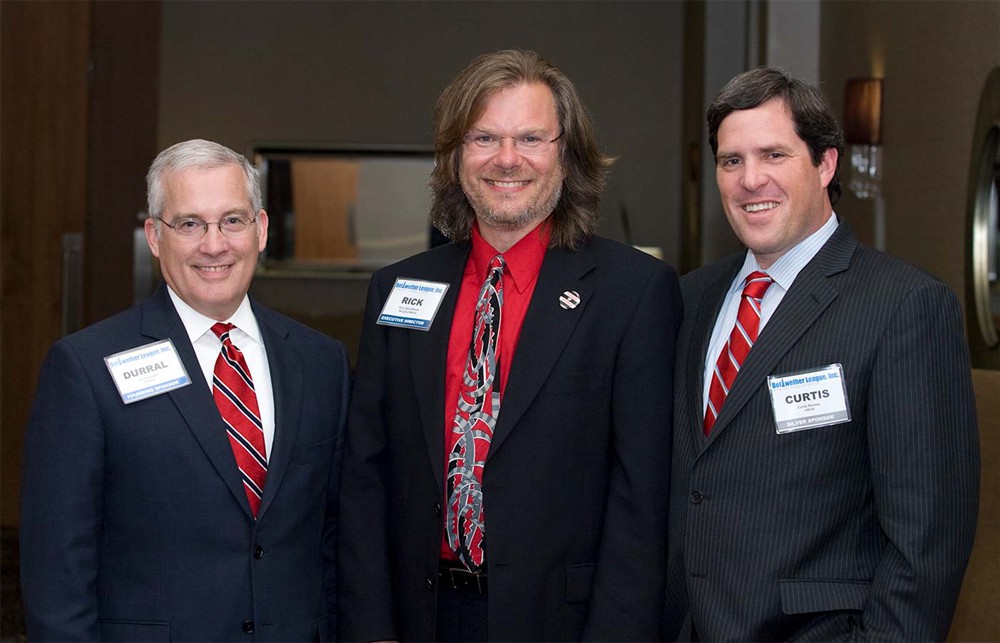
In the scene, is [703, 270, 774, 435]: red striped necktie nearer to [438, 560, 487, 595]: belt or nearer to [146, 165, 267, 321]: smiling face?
[438, 560, 487, 595]: belt

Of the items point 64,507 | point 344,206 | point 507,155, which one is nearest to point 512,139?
point 507,155

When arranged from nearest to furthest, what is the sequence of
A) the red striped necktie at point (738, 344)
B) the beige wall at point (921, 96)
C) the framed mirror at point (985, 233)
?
the red striped necktie at point (738, 344), the framed mirror at point (985, 233), the beige wall at point (921, 96)

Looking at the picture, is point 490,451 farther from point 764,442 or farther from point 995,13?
point 995,13

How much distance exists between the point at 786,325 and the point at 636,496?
45cm

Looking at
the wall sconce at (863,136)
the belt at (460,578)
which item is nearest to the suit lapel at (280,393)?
the belt at (460,578)

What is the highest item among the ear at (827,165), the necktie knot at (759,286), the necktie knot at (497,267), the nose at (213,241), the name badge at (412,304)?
the ear at (827,165)

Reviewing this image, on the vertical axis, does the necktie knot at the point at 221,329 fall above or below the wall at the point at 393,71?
below

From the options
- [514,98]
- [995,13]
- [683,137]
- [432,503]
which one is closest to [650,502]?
[432,503]

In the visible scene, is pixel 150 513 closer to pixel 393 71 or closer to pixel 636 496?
pixel 636 496

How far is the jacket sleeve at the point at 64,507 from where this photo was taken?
2078mm

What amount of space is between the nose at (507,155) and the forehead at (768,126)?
456mm

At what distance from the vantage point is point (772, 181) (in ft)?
7.14

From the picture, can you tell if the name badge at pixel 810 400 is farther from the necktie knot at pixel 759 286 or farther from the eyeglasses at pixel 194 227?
the eyeglasses at pixel 194 227

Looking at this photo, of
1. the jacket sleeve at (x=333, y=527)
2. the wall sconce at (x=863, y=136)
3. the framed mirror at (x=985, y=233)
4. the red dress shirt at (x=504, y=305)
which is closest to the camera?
the red dress shirt at (x=504, y=305)
